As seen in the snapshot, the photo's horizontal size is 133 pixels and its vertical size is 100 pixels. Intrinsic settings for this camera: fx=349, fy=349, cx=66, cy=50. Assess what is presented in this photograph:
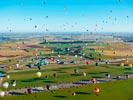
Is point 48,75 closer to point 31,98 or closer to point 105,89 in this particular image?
point 105,89

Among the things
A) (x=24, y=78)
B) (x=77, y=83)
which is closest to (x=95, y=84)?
(x=77, y=83)

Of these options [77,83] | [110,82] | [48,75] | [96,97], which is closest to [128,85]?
[110,82]

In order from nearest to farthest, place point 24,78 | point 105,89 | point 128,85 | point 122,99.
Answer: point 122,99 < point 105,89 < point 128,85 < point 24,78

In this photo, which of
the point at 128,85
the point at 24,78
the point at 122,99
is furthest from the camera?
the point at 24,78

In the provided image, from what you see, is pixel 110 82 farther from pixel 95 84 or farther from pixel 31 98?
pixel 31 98

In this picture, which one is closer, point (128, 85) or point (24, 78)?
point (128, 85)

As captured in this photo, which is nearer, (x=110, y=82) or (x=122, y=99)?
(x=122, y=99)

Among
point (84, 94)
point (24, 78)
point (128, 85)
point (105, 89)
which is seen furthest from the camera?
point (24, 78)

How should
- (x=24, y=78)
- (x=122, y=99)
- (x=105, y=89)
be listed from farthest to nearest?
(x=24, y=78)
(x=105, y=89)
(x=122, y=99)
